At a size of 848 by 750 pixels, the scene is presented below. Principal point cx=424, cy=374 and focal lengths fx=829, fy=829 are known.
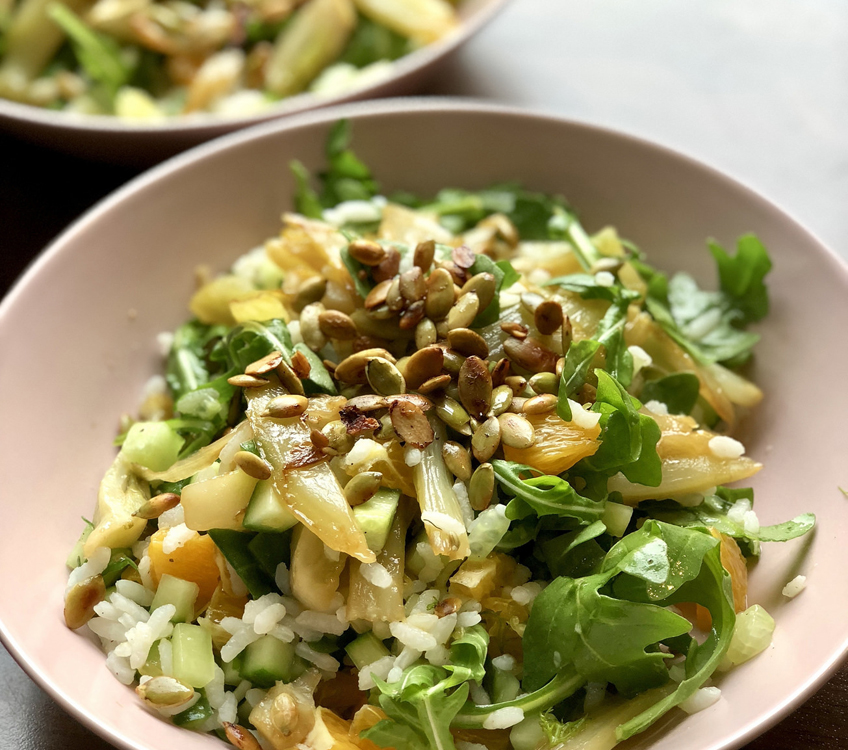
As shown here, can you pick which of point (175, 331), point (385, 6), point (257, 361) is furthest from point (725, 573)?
point (385, 6)

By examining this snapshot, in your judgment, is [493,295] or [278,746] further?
[493,295]

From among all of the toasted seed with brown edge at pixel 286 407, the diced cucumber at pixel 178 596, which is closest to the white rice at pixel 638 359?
the toasted seed with brown edge at pixel 286 407

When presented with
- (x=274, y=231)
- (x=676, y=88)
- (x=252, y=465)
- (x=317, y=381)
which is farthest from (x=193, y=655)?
(x=676, y=88)

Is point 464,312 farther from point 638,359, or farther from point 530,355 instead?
point 638,359

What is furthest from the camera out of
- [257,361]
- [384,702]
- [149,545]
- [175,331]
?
[175,331]

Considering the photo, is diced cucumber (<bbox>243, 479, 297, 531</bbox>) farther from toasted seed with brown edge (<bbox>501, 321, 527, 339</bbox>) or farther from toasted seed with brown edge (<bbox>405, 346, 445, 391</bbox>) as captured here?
toasted seed with brown edge (<bbox>501, 321, 527, 339</bbox>)

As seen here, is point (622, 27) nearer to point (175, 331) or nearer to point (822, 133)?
point (822, 133)

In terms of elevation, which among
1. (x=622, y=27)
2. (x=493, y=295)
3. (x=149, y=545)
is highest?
(x=622, y=27)
